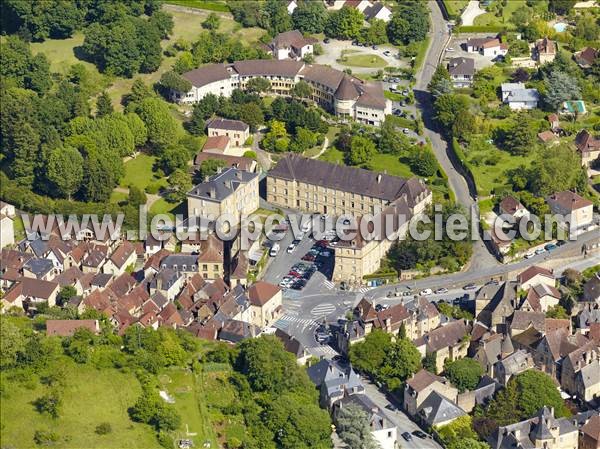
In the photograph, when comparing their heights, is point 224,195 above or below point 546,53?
below

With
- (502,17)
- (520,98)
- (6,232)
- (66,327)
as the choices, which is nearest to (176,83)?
(6,232)

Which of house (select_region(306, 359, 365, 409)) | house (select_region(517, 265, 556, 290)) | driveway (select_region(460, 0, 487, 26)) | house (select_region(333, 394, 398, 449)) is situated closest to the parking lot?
house (select_region(306, 359, 365, 409))

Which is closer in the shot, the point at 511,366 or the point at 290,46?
the point at 511,366

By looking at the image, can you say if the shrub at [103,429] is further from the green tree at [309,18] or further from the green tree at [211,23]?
the green tree at [309,18]

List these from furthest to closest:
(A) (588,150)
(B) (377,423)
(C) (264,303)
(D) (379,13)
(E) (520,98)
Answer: (D) (379,13)
(E) (520,98)
(A) (588,150)
(C) (264,303)
(B) (377,423)

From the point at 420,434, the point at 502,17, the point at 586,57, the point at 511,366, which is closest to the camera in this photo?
the point at 420,434

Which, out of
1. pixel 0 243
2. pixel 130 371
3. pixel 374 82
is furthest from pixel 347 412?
pixel 374 82

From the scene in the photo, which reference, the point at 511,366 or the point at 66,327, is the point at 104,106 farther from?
the point at 511,366
